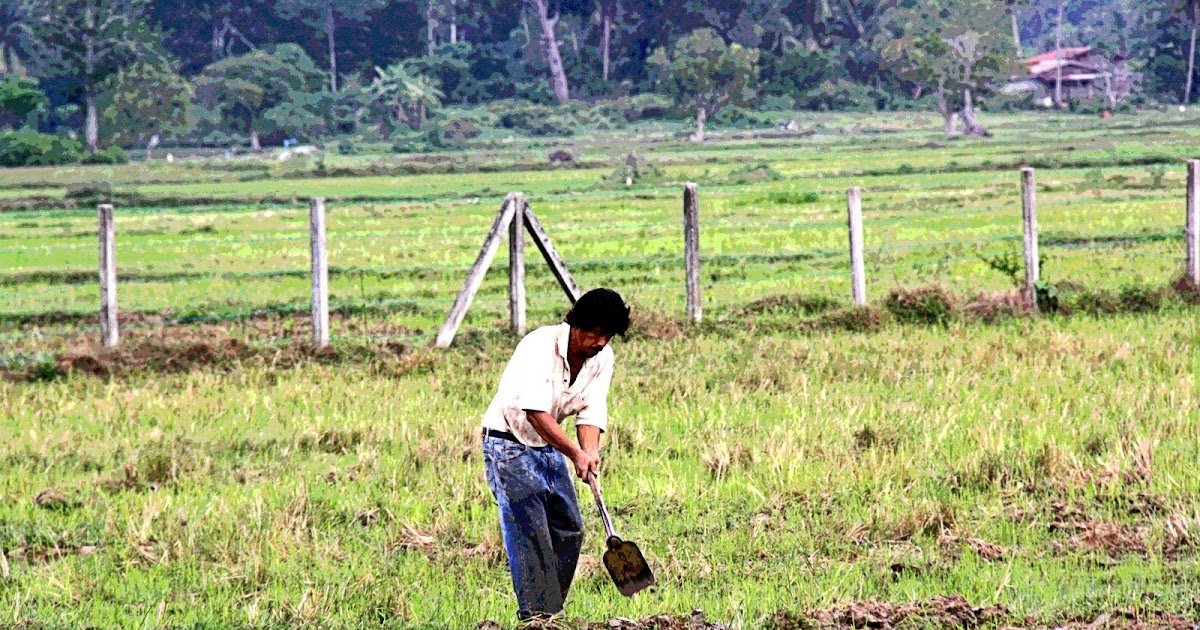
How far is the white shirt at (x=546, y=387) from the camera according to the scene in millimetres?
6277

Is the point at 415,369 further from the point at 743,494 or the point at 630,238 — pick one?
the point at 630,238

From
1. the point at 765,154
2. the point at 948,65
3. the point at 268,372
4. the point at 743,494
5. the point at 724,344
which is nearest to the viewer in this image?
the point at 743,494

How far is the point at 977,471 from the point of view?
9.02 metres

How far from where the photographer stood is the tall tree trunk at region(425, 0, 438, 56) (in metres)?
89.6

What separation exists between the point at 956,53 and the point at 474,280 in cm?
6579

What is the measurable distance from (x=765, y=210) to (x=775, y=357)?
19596mm

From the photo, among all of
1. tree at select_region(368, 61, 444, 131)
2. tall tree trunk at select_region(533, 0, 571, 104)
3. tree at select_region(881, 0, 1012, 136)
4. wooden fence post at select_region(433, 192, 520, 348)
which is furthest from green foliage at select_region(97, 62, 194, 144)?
wooden fence post at select_region(433, 192, 520, 348)

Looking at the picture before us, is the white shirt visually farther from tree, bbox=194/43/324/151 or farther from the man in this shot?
tree, bbox=194/43/324/151

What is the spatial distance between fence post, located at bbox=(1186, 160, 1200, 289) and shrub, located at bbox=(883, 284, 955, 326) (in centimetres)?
304

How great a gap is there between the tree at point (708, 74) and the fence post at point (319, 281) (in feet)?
210

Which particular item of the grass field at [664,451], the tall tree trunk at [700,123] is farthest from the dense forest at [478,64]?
the grass field at [664,451]

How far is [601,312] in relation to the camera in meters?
6.10

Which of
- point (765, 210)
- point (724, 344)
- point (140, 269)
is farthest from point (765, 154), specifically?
point (724, 344)

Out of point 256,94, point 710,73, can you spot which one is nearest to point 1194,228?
point 710,73
